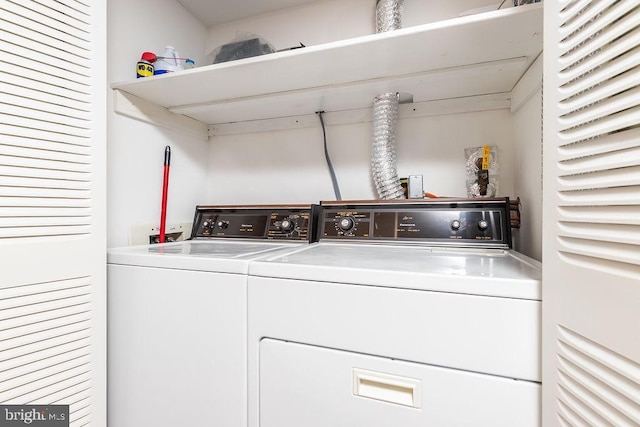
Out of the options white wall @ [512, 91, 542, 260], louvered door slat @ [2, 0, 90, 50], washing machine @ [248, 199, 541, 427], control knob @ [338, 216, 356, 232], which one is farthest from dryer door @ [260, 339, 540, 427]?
louvered door slat @ [2, 0, 90, 50]

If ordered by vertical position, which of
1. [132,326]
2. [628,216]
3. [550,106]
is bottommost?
[132,326]

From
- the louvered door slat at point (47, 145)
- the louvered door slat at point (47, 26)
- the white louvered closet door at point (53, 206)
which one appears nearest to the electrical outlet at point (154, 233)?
the white louvered closet door at point (53, 206)

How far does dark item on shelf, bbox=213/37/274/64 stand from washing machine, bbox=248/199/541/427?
82cm

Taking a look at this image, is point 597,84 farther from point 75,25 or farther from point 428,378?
point 75,25

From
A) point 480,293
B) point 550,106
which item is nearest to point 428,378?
point 480,293

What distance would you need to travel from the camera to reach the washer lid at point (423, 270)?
0.64 meters

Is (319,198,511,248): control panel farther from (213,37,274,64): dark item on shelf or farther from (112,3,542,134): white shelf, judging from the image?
(213,37,274,64): dark item on shelf

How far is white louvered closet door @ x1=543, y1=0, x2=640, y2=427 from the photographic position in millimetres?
442

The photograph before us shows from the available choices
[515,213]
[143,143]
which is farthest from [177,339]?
[515,213]

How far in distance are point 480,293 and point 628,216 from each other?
0.28 metres

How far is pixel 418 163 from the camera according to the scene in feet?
4.81

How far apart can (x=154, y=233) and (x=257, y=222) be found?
0.49 meters

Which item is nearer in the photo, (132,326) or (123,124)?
(132,326)

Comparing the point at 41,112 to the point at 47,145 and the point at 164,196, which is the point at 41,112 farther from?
the point at 164,196
